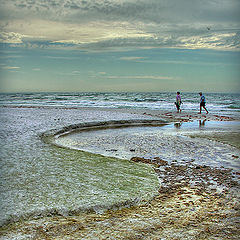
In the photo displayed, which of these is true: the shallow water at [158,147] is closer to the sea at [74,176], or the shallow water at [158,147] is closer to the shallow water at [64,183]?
Result: the sea at [74,176]

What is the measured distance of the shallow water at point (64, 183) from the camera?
146 inches

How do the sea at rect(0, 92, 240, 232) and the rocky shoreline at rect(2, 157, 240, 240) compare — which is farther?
the sea at rect(0, 92, 240, 232)

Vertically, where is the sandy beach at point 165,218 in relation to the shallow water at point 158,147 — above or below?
above

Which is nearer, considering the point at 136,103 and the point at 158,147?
the point at 158,147

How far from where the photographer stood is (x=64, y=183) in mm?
4641

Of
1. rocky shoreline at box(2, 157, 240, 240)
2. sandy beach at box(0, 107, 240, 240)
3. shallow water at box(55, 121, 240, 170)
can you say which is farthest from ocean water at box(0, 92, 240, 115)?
rocky shoreline at box(2, 157, 240, 240)

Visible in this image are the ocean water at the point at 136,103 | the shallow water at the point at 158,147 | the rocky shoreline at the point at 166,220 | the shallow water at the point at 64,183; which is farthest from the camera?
the ocean water at the point at 136,103

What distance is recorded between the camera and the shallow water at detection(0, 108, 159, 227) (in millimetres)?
3715

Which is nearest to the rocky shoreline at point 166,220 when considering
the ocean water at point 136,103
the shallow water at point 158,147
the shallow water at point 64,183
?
the shallow water at point 64,183

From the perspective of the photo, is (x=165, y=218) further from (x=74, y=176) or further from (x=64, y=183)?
(x=74, y=176)

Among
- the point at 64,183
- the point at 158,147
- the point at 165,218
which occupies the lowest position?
the point at 158,147

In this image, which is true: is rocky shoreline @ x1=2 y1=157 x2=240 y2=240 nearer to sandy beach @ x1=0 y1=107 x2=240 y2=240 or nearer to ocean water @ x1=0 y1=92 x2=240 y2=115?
sandy beach @ x1=0 y1=107 x2=240 y2=240

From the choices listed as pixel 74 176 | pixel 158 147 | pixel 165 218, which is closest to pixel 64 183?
pixel 74 176

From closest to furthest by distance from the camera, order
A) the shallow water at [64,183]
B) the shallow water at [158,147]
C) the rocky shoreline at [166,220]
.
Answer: the rocky shoreline at [166,220]
the shallow water at [64,183]
the shallow water at [158,147]
